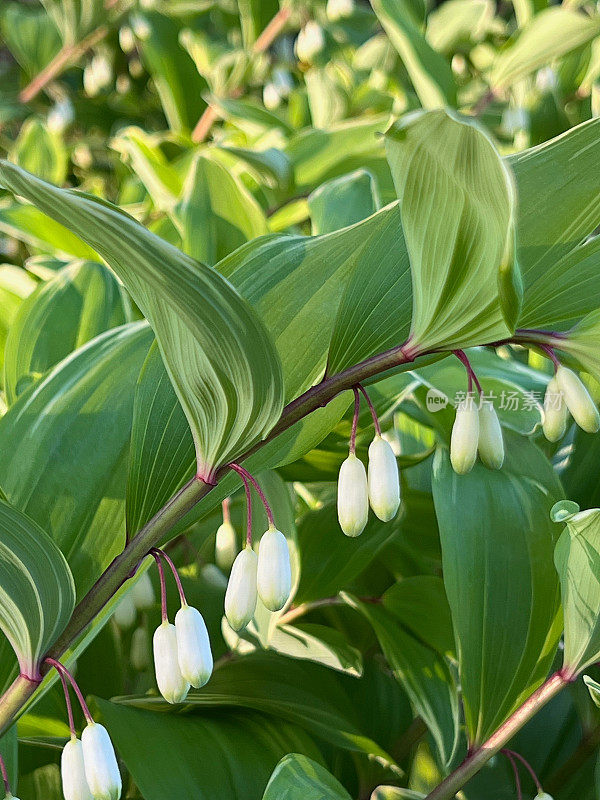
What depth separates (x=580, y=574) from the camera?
2.01ft

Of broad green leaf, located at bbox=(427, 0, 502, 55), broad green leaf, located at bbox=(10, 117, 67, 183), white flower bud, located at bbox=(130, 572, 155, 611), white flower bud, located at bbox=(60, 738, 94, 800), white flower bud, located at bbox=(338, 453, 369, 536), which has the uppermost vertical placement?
broad green leaf, located at bbox=(427, 0, 502, 55)

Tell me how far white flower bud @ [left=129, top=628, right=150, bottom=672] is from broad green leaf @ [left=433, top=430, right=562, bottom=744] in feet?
1.04

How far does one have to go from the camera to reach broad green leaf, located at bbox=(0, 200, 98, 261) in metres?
1.11

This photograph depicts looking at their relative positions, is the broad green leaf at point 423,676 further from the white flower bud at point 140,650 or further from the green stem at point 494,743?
the white flower bud at point 140,650

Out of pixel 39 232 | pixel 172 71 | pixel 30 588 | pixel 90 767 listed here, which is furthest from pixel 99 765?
pixel 172 71

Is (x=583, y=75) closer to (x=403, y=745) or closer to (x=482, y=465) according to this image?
(x=482, y=465)

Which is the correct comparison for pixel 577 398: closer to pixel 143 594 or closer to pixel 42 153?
pixel 143 594

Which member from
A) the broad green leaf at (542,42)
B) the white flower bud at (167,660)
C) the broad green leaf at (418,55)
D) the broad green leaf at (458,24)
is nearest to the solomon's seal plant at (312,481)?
the white flower bud at (167,660)

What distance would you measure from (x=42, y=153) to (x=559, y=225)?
1202 mm

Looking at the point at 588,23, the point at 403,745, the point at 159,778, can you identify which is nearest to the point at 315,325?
the point at 159,778

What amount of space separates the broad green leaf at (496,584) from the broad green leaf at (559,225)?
0.60 feet

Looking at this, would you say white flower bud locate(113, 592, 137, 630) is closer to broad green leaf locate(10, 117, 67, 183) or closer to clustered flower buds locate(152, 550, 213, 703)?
clustered flower buds locate(152, 550, 213, 703)

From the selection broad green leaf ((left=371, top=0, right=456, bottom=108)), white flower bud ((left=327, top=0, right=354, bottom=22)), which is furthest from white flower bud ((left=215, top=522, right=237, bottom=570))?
white flower bud ((left=327, top=0, right=354, bottom=22))

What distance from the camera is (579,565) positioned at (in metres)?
0.61
